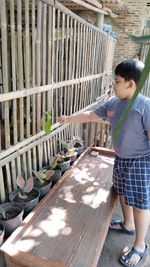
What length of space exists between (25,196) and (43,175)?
1.16 ft

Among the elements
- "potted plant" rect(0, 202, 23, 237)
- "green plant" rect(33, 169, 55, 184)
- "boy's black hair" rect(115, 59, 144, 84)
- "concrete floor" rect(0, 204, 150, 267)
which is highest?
"boy's black hair" rect(115, 59, 144, 84)

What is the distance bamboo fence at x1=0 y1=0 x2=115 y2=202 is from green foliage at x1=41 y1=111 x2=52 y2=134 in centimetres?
5

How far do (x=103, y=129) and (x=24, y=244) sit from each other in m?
2.89

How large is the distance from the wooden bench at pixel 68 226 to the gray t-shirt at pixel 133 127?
64 centimetres

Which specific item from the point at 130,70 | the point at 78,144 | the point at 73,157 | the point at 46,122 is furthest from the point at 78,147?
the point at 130,70

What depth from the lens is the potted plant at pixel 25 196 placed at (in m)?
2.18

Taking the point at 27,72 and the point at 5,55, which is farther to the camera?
the point at 27,72

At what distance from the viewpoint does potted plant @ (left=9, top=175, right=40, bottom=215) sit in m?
2.18

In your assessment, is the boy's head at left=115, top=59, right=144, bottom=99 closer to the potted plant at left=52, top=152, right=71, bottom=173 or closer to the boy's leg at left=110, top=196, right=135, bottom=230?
the boy's leg at left=110, top=196, right=135, bottom=230

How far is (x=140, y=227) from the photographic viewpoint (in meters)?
2.01

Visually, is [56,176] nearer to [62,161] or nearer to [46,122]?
[62,161]

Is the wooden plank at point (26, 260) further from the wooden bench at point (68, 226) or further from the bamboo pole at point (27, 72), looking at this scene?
the bamboo pole at point (27, 72)

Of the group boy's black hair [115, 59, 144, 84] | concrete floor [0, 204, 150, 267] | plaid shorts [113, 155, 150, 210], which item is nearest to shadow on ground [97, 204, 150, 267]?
concrete floor [0, 204, 150, 267]

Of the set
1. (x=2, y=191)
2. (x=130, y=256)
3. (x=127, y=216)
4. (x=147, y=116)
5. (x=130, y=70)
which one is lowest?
(x=130, y=256)
